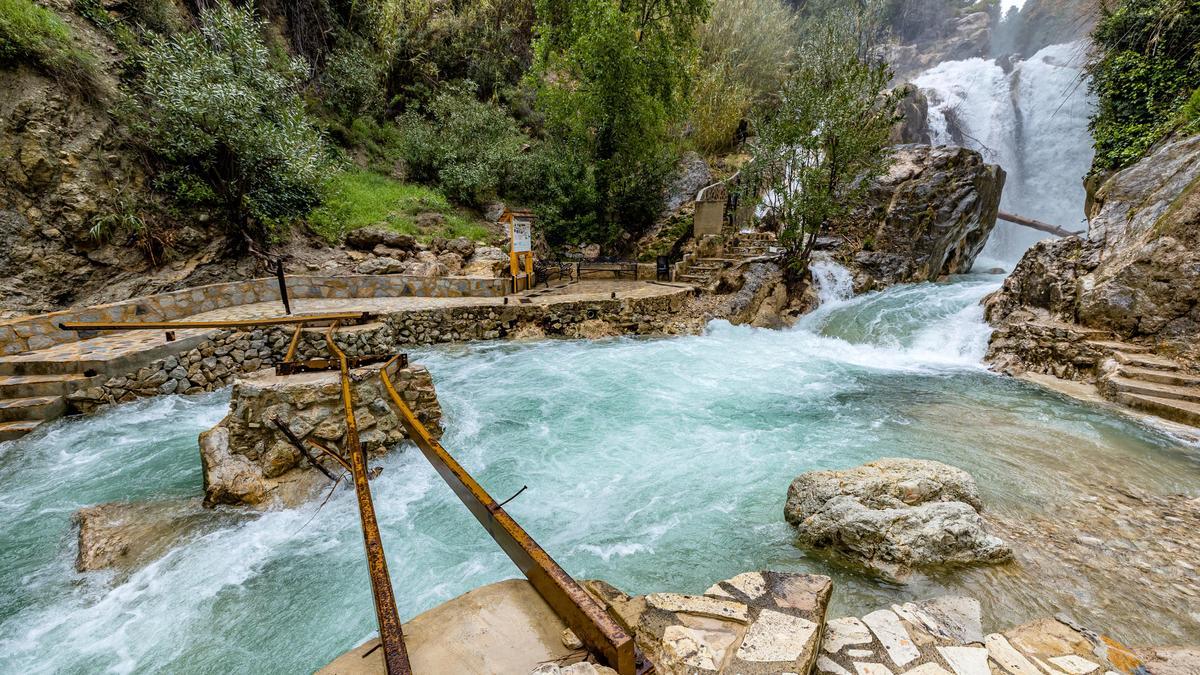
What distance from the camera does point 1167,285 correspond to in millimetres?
6750

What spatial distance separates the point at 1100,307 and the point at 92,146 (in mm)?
19306

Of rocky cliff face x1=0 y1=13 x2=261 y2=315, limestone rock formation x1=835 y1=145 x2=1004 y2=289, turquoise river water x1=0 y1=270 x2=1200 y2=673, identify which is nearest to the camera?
turquoise river water x1=0 y1=270 x2=1200 y2=673

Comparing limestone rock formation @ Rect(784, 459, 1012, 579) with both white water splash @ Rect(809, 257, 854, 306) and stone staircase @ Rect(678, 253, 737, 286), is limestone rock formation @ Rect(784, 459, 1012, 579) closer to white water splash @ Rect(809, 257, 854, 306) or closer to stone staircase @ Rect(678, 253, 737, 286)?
stone staircase @ Rect(678, 253, 737, 286)

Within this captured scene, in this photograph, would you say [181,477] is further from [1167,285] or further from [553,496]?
[1167,285]

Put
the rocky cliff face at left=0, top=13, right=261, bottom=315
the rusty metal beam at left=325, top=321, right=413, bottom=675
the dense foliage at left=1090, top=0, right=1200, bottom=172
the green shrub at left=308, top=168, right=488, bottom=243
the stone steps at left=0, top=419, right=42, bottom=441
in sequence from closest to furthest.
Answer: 1. the rusty metal beam at left=325, top=321, right=413, bottom=675
2. the stone steps at left=0, top=419, right=42, bottom=441
3. the rocky cliff face at left=0, top=13, right=261, bottom=315
4. the dense foliage at left=1090, top=0, right=1200, bottom=172
5. the green shrub at left=308, top=168, right=488, bottom=243

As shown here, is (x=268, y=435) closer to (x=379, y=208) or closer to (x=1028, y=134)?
(x=379, y=208)

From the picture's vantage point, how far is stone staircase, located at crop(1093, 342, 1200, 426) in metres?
5.69

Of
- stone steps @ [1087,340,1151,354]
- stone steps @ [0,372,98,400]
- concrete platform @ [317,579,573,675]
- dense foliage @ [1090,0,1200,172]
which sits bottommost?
stone steps @ [0,372,98,400]

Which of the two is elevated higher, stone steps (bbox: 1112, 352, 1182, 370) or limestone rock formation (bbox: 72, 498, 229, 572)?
stone steps (bbox: 1112, 352, 1182, 370)

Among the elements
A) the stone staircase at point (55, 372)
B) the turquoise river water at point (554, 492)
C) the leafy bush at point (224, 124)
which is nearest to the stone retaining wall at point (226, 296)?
the stone staircase at point (55, 372)

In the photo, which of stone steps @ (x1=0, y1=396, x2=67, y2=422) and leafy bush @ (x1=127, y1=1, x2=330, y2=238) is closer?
stone steps @ (x1=0, y1=396, x2=67, y2=422)

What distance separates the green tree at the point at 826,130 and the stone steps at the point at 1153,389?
6.30m

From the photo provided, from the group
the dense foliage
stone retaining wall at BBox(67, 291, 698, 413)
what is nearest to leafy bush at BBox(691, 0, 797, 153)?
the dense foliage

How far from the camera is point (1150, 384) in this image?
6.21m
